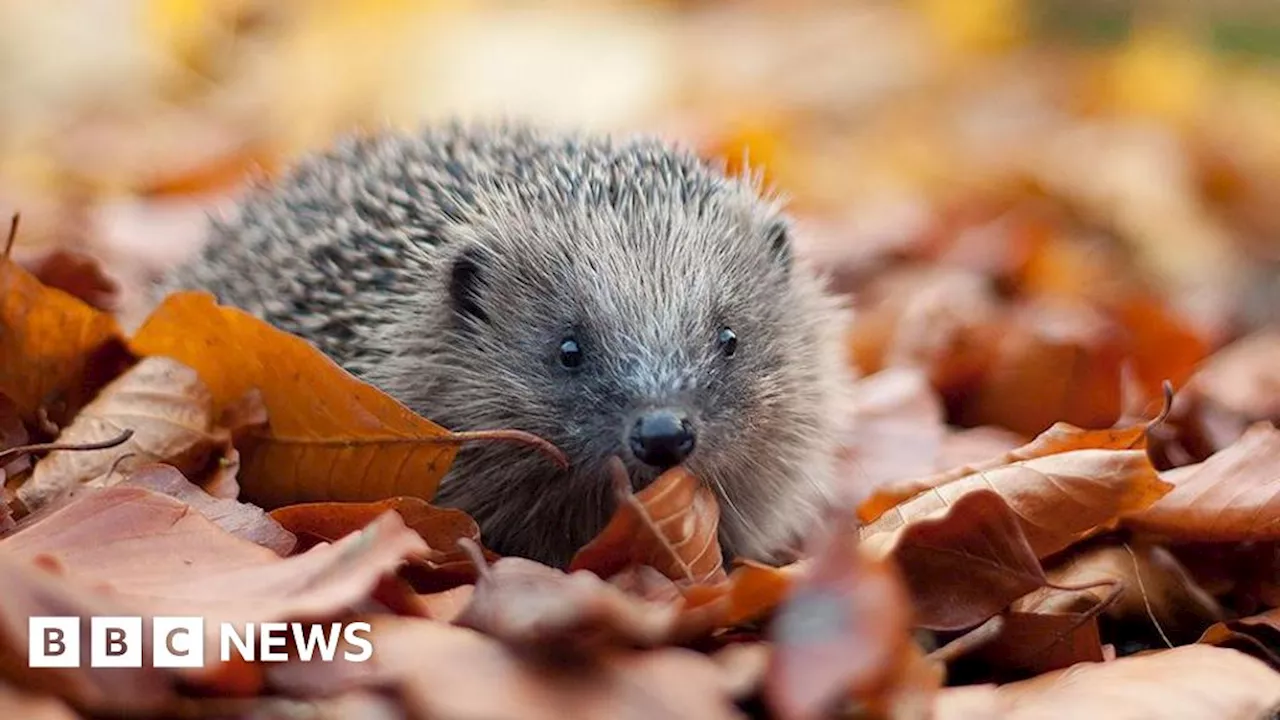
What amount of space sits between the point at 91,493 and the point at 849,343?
415 cm

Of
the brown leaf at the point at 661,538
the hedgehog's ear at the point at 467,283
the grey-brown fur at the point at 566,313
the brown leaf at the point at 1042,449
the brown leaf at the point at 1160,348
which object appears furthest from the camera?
the brown leaf at the point at 1160,348

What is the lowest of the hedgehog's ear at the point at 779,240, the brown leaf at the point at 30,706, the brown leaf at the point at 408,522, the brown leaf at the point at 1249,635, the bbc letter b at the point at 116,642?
the brown leaf at the point at 1249,635

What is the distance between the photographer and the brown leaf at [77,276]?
186 inches

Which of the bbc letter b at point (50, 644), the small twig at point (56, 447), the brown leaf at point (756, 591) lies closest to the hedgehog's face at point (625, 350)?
the brown leaf at point (756, 591)

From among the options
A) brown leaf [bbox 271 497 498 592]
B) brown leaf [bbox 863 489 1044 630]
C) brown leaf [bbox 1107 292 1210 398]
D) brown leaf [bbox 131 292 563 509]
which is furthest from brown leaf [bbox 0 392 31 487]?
brown leaf [bbox 1107 292 1210 398]

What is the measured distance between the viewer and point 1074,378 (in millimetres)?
5098

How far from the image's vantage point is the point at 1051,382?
5.14 meters

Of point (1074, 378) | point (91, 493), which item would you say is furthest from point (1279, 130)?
point (91, 493)

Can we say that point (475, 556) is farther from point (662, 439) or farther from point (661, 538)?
point (662, 439)

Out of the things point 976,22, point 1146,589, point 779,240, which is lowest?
point 1146,589


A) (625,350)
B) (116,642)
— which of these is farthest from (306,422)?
(116,642)

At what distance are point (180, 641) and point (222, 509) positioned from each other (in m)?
0.81

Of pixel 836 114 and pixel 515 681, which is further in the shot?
pixel 836 114

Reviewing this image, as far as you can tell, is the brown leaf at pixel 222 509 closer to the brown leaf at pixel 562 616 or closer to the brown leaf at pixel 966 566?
the brown leaf at pixel 562 616
